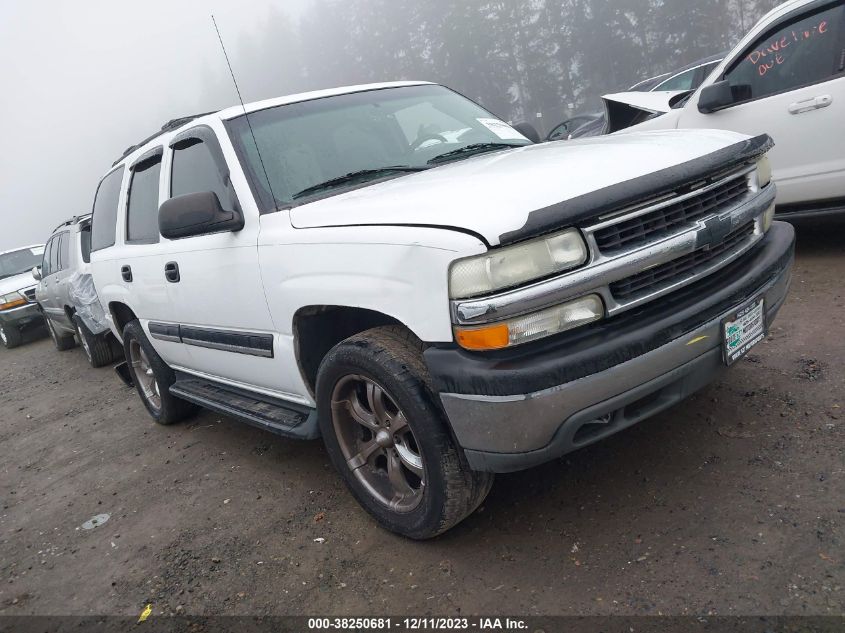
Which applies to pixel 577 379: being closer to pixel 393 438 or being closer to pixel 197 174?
pixel 393 438

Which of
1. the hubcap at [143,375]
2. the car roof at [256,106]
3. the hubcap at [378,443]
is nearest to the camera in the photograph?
the hubcap at [378,443]

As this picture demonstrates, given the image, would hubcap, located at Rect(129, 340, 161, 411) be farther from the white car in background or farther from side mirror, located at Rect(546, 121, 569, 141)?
side mirror, located at Rect(546, 121, 569, 141)

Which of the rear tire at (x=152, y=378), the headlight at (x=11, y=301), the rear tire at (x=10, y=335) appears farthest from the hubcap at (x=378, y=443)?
the rear tire at (x=10, y=335)

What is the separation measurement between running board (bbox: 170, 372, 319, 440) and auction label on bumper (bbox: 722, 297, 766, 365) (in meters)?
1.68

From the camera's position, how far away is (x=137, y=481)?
393 cm

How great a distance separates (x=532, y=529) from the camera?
252 centimetres

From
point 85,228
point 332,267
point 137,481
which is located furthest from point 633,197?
point 85,228

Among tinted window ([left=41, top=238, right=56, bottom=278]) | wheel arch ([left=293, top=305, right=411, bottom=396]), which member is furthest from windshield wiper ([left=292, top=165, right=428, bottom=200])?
tinted window ([left=41, top=238, right=56, bottom=278])

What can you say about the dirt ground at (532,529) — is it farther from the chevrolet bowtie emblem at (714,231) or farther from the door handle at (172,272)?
the door handle at (172,272)

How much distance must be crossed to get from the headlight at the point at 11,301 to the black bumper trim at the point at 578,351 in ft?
40.4

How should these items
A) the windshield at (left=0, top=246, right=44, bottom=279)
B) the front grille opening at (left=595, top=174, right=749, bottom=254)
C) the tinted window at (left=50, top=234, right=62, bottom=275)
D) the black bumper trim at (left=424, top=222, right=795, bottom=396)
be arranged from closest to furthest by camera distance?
the black bumper trim at (left=424, top=222, right=795, bottom=396) < the front grille opening at (left=595, top=174, right=749, bottom=254) < the tinted window at (left=50, top=234, right=62, bottom=275) < the windshield at (left=0, top=246, right=44, bottom=279)

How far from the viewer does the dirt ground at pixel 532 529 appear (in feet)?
Answer: 6.91

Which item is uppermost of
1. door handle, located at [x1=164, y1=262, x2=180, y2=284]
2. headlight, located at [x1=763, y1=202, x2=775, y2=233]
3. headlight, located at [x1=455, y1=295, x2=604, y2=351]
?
door handle, located at [x1=164, y1=262, x2=180, y2=284]

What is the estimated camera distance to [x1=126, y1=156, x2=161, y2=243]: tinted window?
12.7ft
